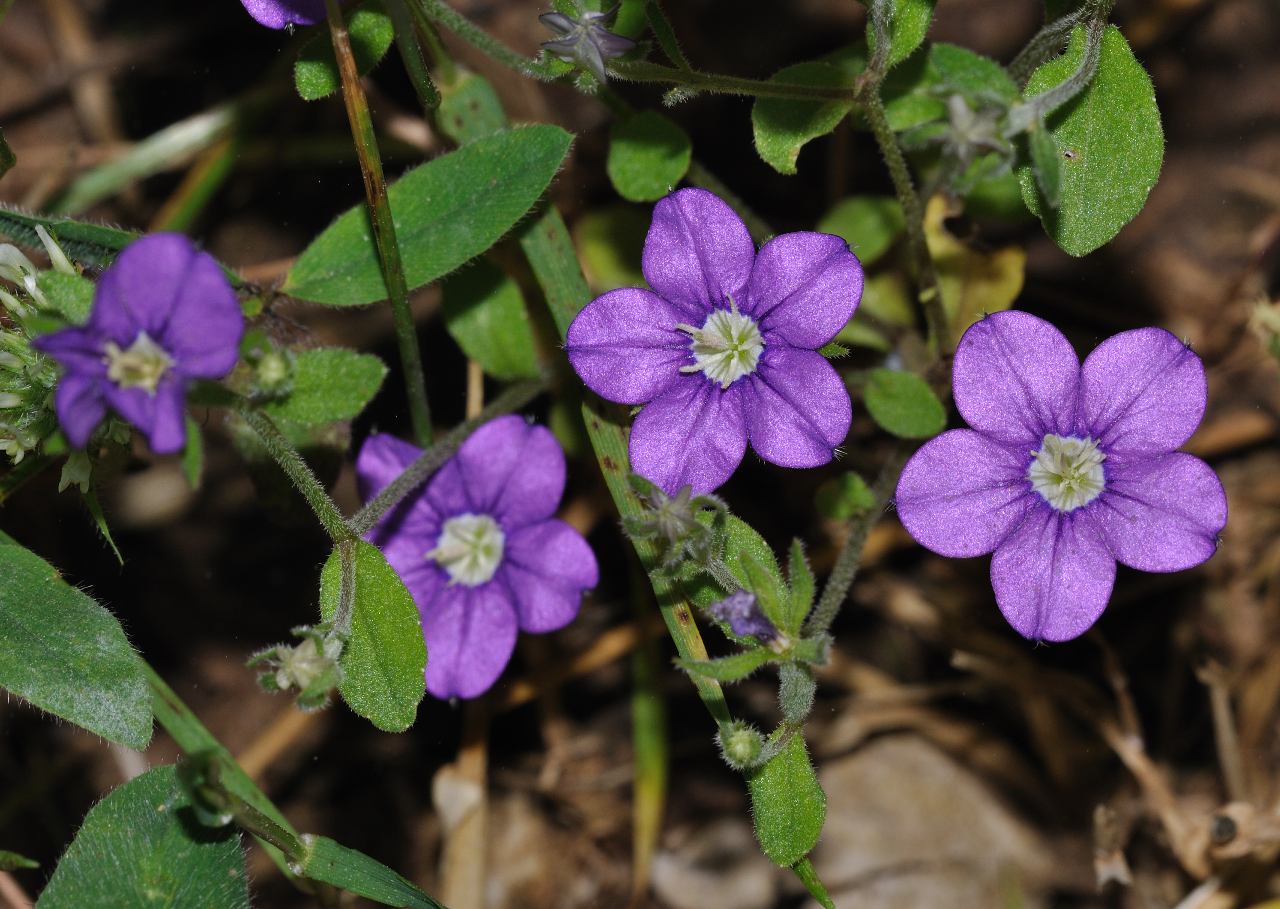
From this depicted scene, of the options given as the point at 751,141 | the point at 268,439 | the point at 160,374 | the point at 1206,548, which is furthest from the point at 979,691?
the point at 160,374

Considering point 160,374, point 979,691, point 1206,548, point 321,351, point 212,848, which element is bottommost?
point 979,691

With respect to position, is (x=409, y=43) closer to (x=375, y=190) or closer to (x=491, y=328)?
(x=375, y=190)

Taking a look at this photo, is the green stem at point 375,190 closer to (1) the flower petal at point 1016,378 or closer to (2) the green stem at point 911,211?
(2) the green stem at point 911,211

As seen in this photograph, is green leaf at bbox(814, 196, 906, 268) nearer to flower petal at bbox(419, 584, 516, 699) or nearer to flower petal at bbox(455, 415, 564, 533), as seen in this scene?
flower petal at bbox(455, 415, 564, 533)

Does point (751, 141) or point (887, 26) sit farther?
point (751, 141)

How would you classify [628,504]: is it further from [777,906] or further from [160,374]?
[777,906]

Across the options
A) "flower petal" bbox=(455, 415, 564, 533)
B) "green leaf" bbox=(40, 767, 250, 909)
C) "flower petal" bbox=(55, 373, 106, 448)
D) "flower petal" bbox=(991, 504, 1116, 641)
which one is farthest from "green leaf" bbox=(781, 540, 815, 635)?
"green leaf" bbox=(40, 767, 250, 909)
